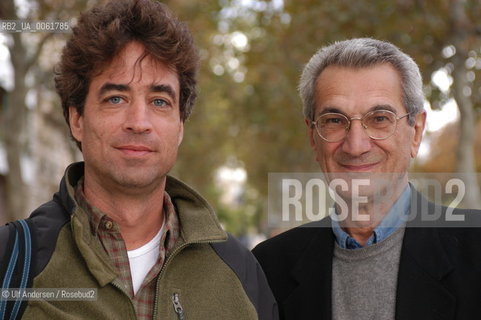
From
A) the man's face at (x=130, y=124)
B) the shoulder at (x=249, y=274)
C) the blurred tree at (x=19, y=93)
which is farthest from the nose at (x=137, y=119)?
the blurred tree at (x=19, y=93)

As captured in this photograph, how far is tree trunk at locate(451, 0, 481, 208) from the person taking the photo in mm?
11023

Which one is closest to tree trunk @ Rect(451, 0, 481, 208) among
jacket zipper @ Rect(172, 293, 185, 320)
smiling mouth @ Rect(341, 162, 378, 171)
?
smiling mouth @ Rect(341, 162, 378, 171)

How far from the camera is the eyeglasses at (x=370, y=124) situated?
3807 millimetres

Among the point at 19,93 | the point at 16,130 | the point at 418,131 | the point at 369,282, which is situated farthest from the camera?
the point at 16,130

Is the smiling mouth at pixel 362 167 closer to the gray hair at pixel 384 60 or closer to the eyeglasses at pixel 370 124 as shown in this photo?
the eyeglasses at pixel 370 124

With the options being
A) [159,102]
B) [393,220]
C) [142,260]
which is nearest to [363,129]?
[393,220]

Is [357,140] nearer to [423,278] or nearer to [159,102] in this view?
[423,278]

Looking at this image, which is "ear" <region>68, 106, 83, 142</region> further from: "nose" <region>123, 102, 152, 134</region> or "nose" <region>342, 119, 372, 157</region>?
"nose" <region>342, 119, 372, 157</region>

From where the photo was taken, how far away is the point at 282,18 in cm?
1627

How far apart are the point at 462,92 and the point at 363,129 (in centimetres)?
784

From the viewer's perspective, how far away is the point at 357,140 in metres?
3.79

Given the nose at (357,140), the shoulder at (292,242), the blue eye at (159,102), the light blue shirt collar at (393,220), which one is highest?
the blue eye at (159,102)

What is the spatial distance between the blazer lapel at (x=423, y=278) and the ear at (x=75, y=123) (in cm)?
185

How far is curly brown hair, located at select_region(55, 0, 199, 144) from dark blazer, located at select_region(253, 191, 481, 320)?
1233 mm
